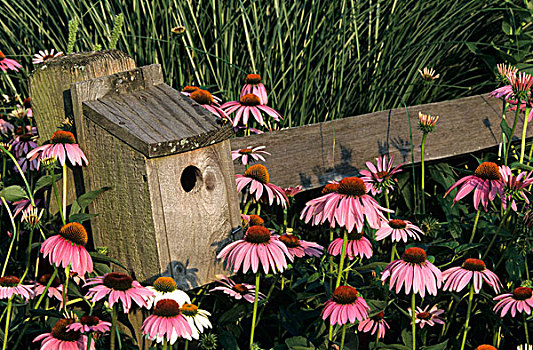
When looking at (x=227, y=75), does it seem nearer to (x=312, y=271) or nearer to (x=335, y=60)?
(x=335, y=60)

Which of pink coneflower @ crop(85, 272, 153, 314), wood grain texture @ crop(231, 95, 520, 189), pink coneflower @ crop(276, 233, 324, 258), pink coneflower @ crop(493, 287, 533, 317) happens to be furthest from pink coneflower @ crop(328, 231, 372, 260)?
wood grain texture @ crop(231, 95, 520, 189)

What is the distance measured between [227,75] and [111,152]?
1.26 m

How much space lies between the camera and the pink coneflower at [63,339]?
4.32ft

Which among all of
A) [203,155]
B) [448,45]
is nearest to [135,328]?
[203,155]

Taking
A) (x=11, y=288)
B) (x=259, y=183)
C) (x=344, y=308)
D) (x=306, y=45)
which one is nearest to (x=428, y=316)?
(x=344, y=308)

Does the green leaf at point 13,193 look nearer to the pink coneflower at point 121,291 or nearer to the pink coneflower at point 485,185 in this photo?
the pink coneflower at point 121,291

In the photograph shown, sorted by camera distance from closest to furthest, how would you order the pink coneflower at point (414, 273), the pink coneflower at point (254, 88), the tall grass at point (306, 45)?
the pink coneflower at point (414, 273)
the pink coneflower at point (254, 88)
the tall grass at point (306, 45)

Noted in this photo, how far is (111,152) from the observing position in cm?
157

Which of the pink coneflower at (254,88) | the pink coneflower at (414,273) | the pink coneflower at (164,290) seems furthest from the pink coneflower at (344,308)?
the pink coneflower at (254,88)

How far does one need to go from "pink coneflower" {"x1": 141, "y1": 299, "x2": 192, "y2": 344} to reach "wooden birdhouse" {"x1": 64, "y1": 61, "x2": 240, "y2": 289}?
10.8 inches

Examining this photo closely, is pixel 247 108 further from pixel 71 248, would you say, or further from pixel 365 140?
pixel 71 248

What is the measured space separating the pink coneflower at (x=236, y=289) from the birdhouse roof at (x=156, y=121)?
1.16ft

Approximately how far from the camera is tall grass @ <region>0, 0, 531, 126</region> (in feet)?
8.63

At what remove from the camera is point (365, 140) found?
240cm
